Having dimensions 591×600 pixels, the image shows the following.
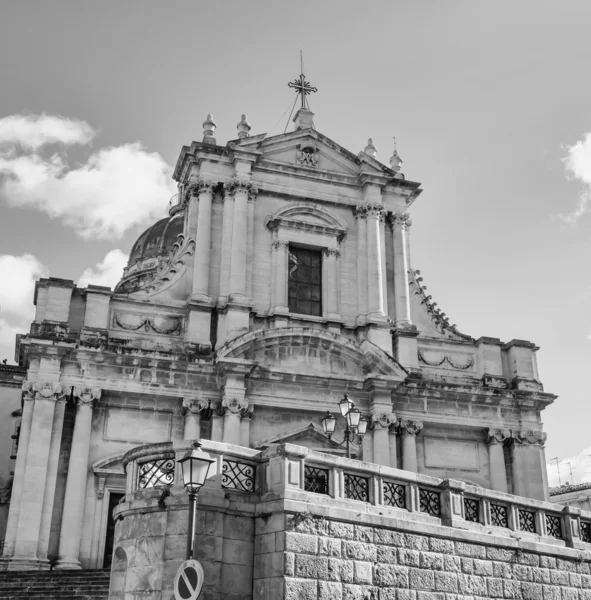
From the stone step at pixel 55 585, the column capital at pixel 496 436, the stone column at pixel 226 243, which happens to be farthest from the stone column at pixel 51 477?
the column capital at pixel 496 436

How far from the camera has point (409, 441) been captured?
25188mm

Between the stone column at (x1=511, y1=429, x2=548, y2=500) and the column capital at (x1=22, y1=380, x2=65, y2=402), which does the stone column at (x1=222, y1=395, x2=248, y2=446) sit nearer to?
the column capital at (x1=22, y1=380, x2=65, y2=402)

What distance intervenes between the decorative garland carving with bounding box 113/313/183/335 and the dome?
18504 mm

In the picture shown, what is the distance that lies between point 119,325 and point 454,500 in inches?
515

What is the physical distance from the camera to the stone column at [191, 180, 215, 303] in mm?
25281

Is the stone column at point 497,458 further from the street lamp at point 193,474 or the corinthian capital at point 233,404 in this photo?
the street lamp at point 193,474

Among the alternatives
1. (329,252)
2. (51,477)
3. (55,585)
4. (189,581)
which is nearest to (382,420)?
(329,252)

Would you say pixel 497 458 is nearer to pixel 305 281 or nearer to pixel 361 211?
pixel 305 281

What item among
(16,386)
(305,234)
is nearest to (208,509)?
(305,234)

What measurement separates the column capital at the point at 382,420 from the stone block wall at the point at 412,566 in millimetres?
9239

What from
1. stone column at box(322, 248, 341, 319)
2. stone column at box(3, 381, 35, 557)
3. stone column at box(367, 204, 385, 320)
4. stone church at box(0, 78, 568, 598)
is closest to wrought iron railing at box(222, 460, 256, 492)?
stone church at box(0, 78, 568, 598)

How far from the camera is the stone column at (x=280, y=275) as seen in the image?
25844 millimetres

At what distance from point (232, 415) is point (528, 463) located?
9555mm

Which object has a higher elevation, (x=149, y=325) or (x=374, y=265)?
(x=374, y=265)
